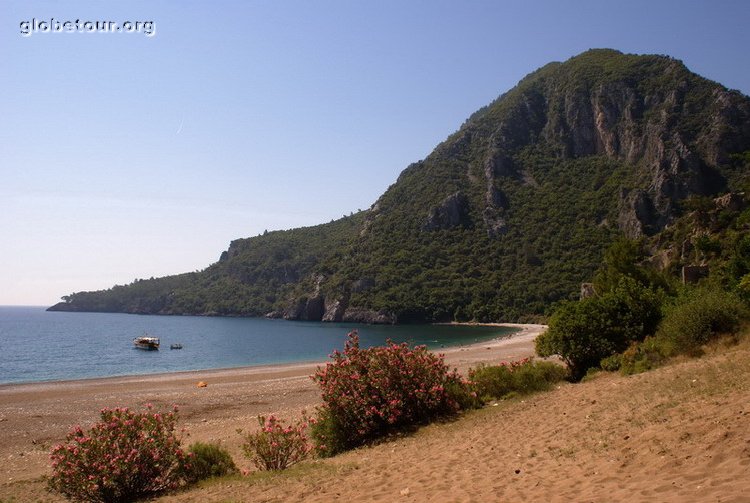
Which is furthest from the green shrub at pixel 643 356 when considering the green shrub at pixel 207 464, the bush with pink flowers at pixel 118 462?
the bush with pink flowers at pixel 118 462

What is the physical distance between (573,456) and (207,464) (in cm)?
808

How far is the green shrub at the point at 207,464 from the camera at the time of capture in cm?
1170

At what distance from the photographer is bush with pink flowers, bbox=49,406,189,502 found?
1038cm

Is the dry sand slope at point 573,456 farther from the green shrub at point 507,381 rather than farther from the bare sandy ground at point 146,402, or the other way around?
the bare sandy ground at point 146,402

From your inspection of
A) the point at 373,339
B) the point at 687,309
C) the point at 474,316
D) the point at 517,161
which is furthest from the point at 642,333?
the point at 517,161

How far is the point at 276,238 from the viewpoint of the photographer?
19575cm

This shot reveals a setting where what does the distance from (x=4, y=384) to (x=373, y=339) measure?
47718 mm

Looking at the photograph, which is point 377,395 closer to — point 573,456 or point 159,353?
point 573,456

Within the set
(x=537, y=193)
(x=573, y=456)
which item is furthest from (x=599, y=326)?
(x=537, y=193)

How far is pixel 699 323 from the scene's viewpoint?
16594 mm

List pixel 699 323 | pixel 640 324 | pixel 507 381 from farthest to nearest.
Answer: pixel 640 324
pixel 507 381
pixel 699 323

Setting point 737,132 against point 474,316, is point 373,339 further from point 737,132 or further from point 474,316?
point 737,132

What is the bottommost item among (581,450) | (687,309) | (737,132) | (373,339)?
(373,339)

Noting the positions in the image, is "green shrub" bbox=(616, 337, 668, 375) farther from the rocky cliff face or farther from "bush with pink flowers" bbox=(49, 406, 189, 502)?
the rocky cliff face
